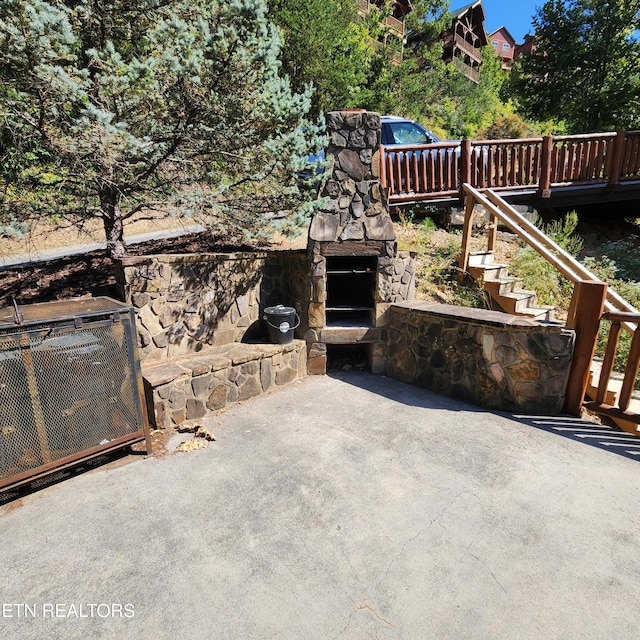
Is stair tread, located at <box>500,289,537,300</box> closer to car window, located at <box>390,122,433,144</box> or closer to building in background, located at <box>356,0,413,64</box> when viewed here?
car window, located at <box>390,122,433,144</box>

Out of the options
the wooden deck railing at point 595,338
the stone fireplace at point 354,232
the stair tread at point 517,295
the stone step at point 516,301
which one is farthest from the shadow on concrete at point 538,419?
the stair tread at point 517,295

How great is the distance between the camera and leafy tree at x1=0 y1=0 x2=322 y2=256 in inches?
141

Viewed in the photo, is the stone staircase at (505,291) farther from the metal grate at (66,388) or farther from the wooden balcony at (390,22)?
the wooden balcony at (390,22)

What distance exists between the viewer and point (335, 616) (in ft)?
7.46

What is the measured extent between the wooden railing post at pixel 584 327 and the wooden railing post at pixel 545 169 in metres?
4.43

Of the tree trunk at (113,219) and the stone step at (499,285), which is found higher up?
the tree trunk at (113,219)

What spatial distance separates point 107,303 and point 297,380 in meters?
2.88

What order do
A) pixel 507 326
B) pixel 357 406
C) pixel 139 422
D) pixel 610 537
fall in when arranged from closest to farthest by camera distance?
pixel 610 537 → pixel 139 422 → pixel 507 326 → pixel 357 406

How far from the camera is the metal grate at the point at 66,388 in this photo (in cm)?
299

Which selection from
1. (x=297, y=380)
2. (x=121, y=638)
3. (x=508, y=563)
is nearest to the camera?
(x=121, y=638)

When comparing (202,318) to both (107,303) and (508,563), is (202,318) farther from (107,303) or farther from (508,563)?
(508,563)

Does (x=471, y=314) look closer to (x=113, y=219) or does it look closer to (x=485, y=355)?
(x=485, y=355)

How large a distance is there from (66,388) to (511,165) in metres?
8.52

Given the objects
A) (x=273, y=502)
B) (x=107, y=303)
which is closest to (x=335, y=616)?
(x=273, y=502)
